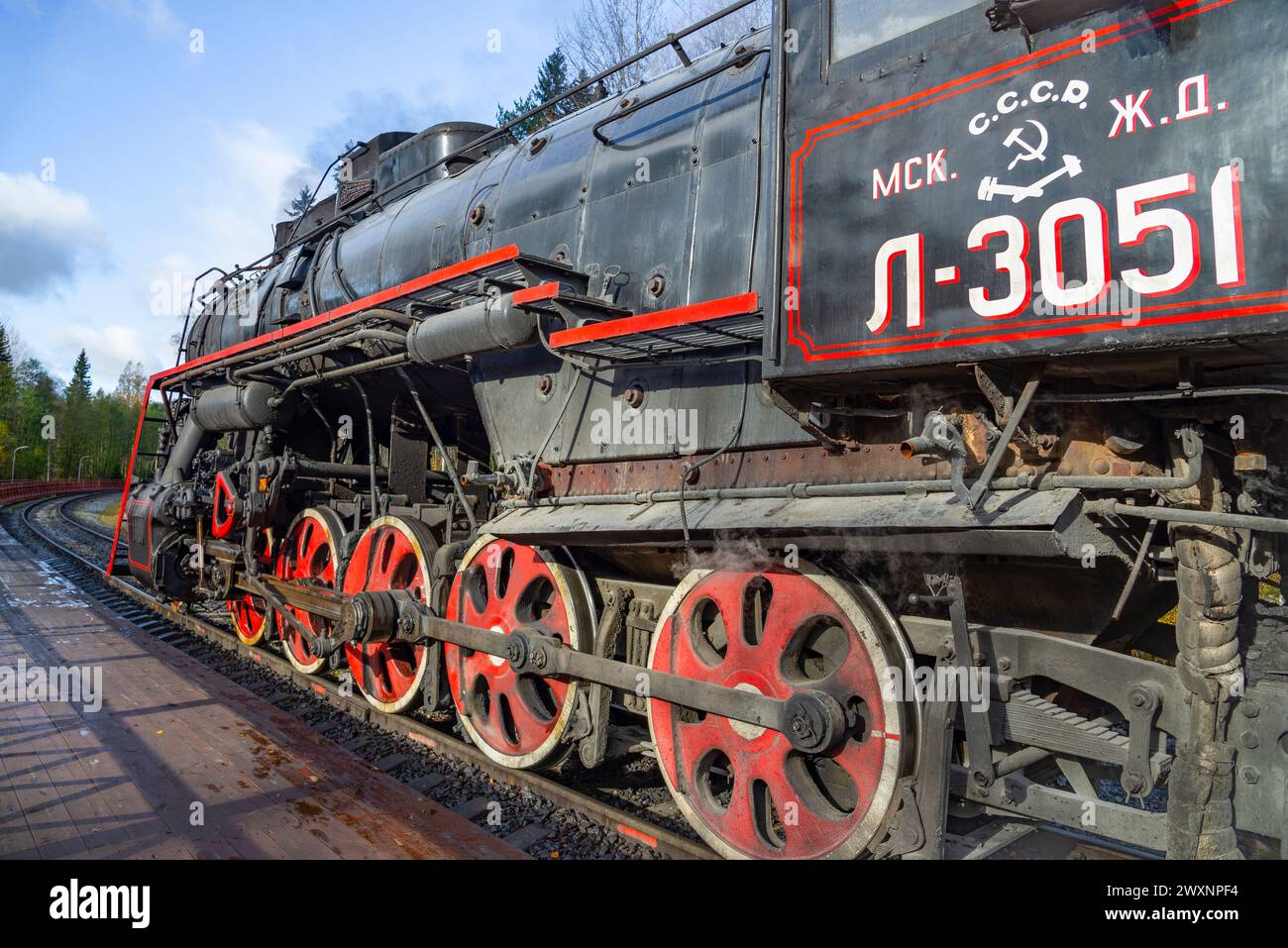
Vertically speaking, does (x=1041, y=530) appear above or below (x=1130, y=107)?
below

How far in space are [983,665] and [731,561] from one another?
1.14 metres

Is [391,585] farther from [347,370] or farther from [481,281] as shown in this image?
[481,281]

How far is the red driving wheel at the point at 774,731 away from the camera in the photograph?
122 inches

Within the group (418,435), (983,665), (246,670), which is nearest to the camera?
(983,665)

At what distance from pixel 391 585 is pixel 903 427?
4.32 m

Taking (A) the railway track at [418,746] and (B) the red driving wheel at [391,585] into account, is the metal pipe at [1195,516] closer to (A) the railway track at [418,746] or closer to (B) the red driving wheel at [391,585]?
(A) the railway track at [418,746]

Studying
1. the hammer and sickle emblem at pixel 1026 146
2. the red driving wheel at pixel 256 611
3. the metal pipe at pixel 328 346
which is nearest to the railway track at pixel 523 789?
the red driving wheel at pixel 256 611

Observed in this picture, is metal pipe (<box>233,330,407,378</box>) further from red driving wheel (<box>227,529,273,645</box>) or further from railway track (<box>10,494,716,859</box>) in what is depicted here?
railway track (<box>10,494,716,859</box>)

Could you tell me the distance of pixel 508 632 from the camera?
479 cm

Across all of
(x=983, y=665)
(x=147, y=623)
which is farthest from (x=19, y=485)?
(x=983, y=665)

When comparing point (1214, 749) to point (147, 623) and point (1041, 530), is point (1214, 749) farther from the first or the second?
point (147, 623)

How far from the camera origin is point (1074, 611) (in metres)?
3.00

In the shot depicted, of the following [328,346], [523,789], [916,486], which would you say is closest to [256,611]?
[328,346]

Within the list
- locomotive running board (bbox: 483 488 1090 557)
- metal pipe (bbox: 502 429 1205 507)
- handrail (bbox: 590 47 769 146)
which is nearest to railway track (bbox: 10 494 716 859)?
locomotive running board (bbox: 483 488 1090 557)
